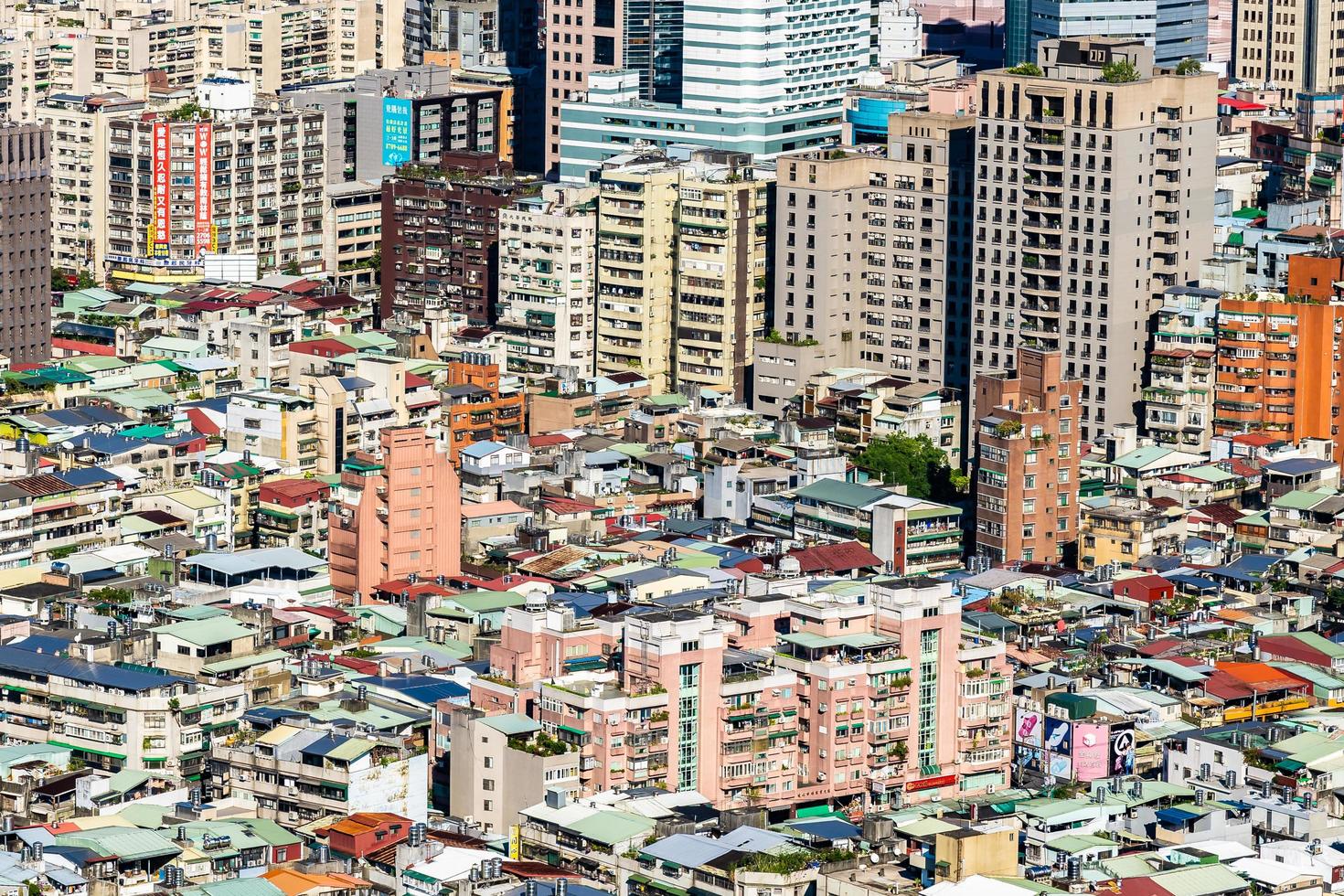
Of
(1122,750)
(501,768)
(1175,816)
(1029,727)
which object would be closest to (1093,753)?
(1122,750)

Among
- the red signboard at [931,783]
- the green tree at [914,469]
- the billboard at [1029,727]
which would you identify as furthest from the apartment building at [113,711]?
the green tree at [914,469]

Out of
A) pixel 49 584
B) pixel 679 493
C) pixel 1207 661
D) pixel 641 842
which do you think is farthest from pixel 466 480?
pixel 641 842

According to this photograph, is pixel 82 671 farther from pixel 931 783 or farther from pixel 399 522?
pixel 931 783

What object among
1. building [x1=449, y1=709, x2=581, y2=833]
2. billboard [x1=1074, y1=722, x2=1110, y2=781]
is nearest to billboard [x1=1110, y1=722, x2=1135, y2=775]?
billboard [x1=1074, y1=722, x2=1110, y2=781]

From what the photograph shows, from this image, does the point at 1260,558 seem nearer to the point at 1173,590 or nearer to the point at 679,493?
the point at 1173,590

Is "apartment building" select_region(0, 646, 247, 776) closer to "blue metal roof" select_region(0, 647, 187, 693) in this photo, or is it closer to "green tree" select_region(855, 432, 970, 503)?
"blue metal roof" select_region(0, 647, 187, 693)

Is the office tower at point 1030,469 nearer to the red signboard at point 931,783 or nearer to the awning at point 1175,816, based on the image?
the red signboard at point 931,783
